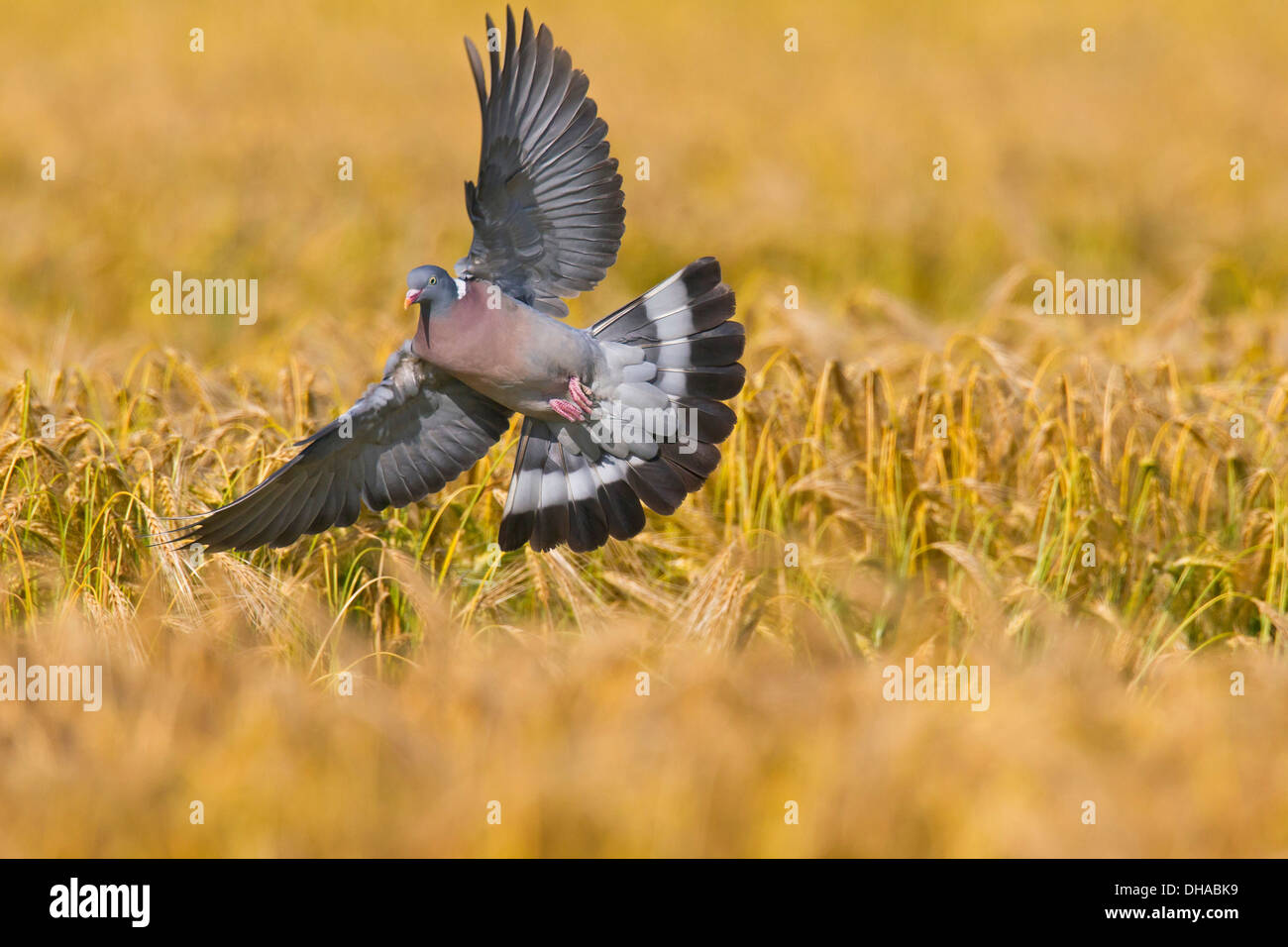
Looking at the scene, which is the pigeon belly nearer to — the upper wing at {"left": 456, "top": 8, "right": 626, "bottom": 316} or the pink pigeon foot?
the pink pigeon foot

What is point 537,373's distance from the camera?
13.4ft

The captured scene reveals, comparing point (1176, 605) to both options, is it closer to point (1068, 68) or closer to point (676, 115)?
point (676, 115)

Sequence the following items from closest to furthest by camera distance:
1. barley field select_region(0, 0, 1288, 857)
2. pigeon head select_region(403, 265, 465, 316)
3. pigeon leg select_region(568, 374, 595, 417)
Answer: barley field select_region(0, 0, 1288, 857) → pigeon head select_region(403, 265, 465, 316) → pigeon leg select_region(568, 374, 595, 417)

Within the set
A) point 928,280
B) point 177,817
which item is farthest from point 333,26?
point 177,817

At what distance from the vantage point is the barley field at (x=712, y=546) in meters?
2.84

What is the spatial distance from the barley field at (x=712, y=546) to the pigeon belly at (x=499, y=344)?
0.60 m

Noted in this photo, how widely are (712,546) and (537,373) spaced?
1.27 m

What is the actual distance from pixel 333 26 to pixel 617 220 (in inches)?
542

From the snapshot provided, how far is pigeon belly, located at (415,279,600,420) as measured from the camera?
3.98m

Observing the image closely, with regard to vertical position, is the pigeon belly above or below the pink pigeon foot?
above

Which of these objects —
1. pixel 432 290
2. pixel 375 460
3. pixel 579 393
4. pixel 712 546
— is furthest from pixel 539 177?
pixel 712 546

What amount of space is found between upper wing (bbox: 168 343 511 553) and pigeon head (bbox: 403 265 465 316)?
13.6 inches

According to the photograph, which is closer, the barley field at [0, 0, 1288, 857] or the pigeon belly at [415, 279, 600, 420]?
the barley field at [0, 0, 1288, 857]

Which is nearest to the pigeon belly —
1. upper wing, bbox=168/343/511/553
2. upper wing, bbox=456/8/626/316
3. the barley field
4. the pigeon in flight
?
the pigeon in flight
